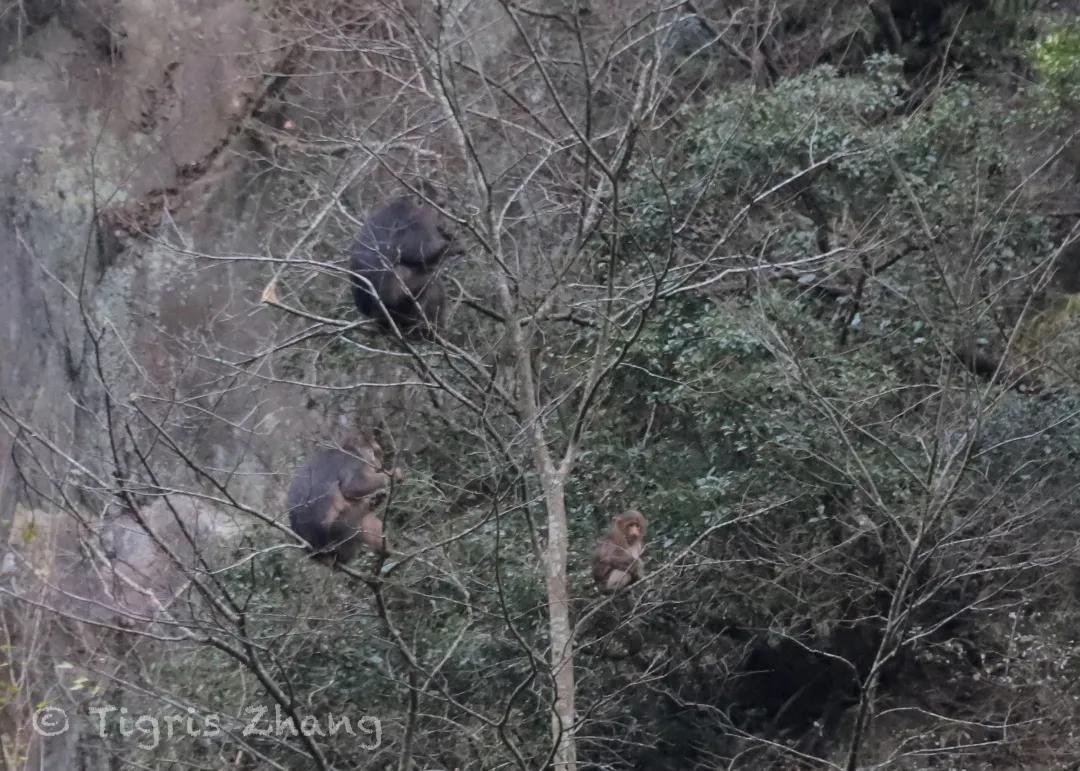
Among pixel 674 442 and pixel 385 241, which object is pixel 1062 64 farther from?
pixel 385 241

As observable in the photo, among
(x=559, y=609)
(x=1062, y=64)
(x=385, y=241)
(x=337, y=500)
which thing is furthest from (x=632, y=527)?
(x=1062, y=64)

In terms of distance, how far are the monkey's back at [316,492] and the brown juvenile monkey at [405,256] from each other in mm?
673

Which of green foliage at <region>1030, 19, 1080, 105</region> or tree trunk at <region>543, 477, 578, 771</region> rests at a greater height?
green foliage at <region>1030, 19, 1080, 105</region>

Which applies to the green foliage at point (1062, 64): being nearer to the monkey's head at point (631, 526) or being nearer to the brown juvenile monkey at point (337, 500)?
the monkey's head at point (631, 526)

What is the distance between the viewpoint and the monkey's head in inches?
244

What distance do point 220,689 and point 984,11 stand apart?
6973 millimetres

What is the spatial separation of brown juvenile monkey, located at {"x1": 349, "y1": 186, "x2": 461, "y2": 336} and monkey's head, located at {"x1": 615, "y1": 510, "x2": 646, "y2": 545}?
1344mm

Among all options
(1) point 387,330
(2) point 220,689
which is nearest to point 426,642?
(2) point 220,689

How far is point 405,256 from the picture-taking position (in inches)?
234

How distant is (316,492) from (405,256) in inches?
47.5

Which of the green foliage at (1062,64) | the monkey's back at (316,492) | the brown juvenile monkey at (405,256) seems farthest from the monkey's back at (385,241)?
the green foliage at (1062,64)

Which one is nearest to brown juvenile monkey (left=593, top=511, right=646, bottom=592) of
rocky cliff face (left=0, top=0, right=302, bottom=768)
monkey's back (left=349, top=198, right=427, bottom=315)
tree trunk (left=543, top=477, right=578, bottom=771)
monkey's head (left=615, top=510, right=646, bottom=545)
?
monkey's head (left=615, top=510, right=646, bottom=545)

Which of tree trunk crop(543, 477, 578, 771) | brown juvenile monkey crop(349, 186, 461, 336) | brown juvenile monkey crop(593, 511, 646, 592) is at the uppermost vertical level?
brown juvenile monkey crop(349, 186, 461, 336)

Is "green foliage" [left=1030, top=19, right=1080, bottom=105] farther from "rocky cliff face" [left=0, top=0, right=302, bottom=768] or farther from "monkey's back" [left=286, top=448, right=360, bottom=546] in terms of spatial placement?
"rocky cliff face" [left=0, top=0, right=302, bottom=768]
